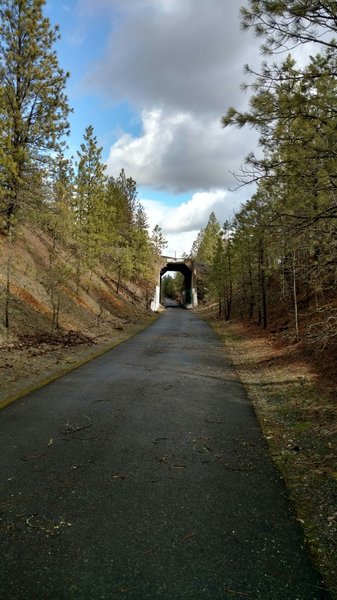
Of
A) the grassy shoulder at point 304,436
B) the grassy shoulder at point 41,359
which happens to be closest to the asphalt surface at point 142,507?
the grassy shoulder at point 304,436

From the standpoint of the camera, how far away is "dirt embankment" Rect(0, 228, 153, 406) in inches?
460

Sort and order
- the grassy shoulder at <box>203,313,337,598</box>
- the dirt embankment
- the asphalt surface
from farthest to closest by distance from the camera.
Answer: the dirt embankment, the grassy shoulder at <box>203,313,337,598</box>, the asphalt surface

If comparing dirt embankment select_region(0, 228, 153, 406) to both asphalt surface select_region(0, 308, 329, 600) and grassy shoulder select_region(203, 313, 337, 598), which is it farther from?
grassy shoulder select_region(203, 313, 337, 598)

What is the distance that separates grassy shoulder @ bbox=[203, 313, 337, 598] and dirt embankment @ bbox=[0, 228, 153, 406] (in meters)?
5.38

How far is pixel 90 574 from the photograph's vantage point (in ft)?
10.8

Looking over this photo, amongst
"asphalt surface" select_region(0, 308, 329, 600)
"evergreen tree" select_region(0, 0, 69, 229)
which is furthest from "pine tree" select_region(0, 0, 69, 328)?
"asphalt surface" select_region(0, 308, 329, 600)

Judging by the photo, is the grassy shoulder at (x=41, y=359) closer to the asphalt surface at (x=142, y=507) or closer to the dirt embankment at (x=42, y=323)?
the dirt embankment at (x=42, y=323)

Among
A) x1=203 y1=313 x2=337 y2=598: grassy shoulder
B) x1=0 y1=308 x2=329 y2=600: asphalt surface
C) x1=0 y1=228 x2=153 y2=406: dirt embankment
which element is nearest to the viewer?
x1=0 y1=308 x2=329 y2=600: asphalt surface

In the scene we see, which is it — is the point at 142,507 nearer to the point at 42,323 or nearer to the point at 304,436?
the point at 304,436

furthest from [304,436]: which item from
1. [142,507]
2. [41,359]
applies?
[41,359]

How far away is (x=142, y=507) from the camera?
437 cm

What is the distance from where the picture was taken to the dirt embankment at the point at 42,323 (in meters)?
11.7

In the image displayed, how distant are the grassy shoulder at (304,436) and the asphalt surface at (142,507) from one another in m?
0.20

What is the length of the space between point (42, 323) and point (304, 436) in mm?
14469
